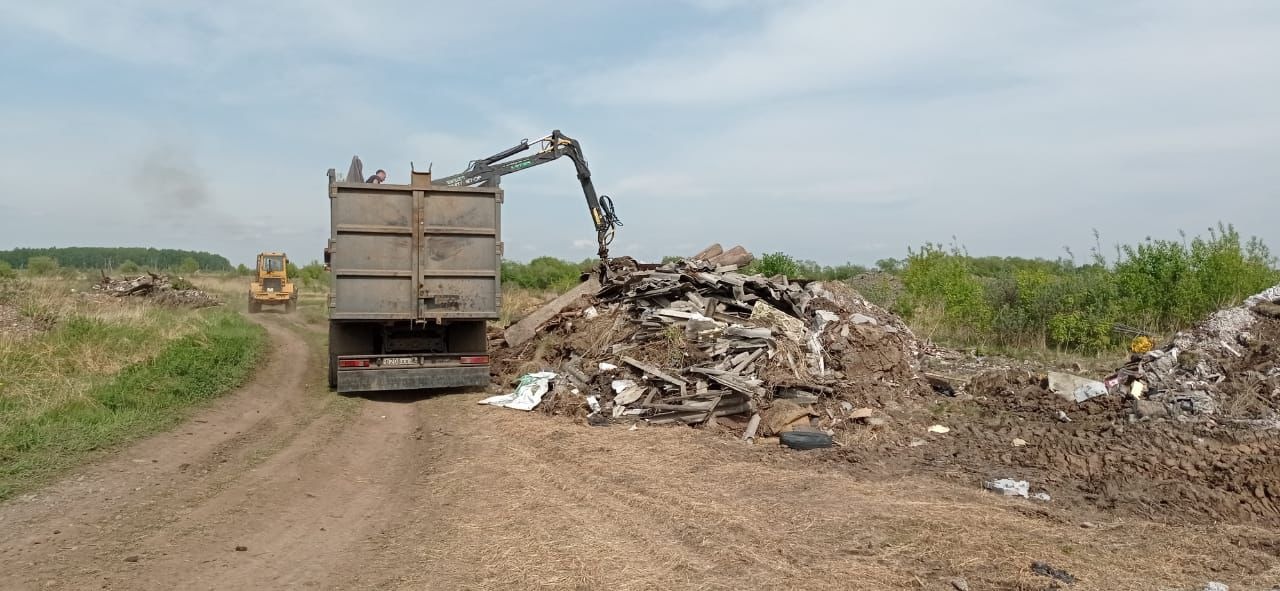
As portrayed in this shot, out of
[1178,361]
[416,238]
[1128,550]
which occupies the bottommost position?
[1128,550]

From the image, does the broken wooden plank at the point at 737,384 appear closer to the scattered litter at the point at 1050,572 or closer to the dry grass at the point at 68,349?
the scattered litter at the point at 1050,572

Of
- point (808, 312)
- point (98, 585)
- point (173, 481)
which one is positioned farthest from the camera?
point (808, 312)

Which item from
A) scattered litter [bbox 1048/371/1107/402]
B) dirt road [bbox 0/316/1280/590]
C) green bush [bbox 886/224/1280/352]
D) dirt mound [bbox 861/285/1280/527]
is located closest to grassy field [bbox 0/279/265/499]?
dirt road [bbox 0/316/1280/590]

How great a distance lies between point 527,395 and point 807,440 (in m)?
4.25

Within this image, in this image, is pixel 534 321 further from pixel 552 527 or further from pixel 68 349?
pixel 552 527

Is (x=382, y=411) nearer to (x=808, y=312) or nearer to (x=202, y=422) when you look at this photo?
(x=202, y=422)

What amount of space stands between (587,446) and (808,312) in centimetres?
623

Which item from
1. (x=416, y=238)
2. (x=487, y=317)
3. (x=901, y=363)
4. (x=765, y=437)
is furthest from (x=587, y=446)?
(x=901, y=363)

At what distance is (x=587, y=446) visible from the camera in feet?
28.7

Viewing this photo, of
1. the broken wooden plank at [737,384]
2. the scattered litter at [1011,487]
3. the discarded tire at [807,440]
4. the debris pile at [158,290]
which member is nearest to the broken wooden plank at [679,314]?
the broken wooden plank at [737,384]

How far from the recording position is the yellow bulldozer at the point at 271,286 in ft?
→ 97.7

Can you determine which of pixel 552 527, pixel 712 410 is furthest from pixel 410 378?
pixel 552 527

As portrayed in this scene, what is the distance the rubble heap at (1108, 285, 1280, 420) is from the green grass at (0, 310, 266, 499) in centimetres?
1235

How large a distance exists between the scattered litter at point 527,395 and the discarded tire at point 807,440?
3774 millimetres
